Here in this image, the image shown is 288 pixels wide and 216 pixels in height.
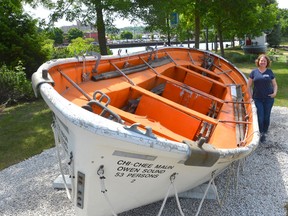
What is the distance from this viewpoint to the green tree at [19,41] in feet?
42.1

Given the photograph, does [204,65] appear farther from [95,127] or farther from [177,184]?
[95,127]

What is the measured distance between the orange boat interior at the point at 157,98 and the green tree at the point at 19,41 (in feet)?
25.1

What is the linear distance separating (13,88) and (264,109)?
26.2 ft

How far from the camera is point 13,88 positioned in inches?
425

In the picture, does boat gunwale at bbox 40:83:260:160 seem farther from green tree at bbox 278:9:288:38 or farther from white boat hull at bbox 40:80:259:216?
green tree at bbox 278:9:288:38

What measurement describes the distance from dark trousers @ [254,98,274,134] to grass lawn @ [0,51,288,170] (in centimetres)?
360

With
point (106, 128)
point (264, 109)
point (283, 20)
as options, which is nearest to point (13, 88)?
point (264, 109)

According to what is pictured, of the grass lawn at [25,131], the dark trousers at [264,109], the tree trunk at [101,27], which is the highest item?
the tree trunk at [101,27]

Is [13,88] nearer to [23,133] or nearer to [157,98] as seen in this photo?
[23,133]

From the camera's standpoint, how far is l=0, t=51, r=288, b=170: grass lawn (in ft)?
21.6

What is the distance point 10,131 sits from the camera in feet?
26.0

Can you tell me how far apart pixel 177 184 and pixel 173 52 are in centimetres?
544

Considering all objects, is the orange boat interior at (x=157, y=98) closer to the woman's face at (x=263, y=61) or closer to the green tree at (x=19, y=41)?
the woman's face at (x=263, y=61)

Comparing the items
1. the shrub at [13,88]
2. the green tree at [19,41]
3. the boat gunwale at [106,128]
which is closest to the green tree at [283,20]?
the green tree at [19,41]
